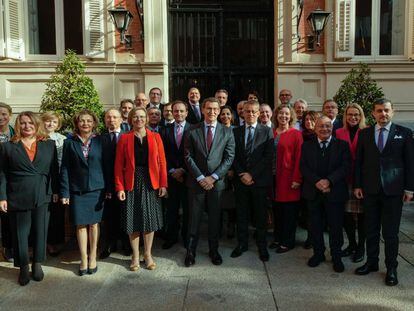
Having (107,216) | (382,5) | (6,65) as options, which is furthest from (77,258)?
(382,5)

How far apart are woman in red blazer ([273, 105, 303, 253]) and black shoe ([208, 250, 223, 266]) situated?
873 mm

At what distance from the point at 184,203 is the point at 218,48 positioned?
5.18 m

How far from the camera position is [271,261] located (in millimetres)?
5551

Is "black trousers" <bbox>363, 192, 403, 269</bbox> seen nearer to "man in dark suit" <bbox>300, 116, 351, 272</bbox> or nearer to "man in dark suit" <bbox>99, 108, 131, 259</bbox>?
"man in dark suit" <bbox>300, 116, 351, 272</bbox>

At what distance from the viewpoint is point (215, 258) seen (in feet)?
18.0

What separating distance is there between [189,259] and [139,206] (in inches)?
36.6

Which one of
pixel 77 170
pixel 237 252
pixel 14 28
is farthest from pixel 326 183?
pixel 14 28

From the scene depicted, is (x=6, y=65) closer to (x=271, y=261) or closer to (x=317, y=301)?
(x=271, y=261)

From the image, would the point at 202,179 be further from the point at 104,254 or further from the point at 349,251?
the point at 349,251

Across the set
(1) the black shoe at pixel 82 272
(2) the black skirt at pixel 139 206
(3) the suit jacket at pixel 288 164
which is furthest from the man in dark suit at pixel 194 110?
(1) the black shoe at pixel 82 272

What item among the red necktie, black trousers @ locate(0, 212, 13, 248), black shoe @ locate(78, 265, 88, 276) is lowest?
black shoe @ locate(78, 265, 88, 276)

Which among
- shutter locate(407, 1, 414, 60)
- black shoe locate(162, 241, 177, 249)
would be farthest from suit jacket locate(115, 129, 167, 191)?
shutter locate(407, 1, 414, 60)

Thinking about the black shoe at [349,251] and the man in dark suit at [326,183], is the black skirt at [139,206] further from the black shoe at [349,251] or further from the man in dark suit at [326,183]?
the black shoe at [349,251]

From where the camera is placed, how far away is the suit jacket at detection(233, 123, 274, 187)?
5.55m
